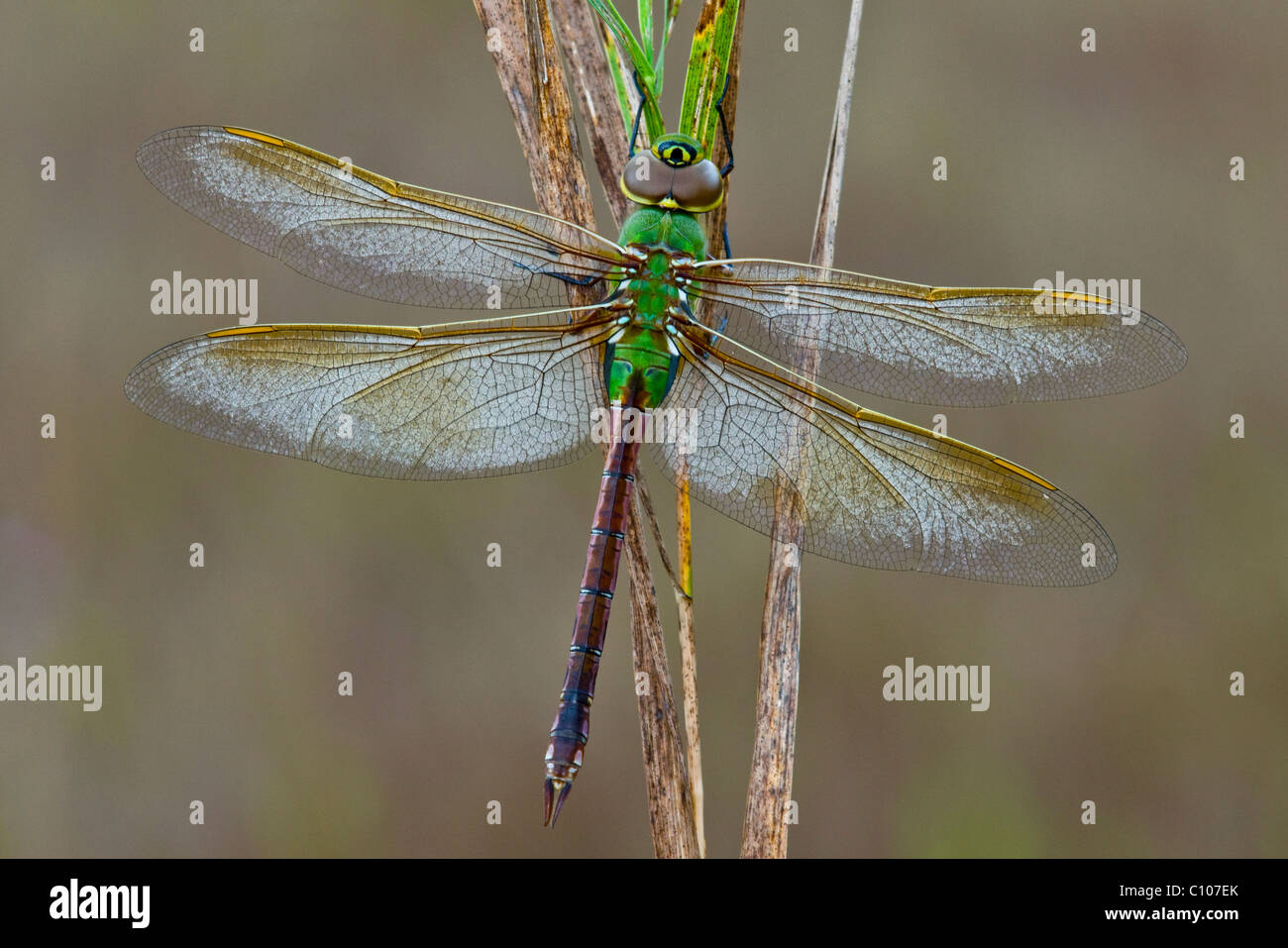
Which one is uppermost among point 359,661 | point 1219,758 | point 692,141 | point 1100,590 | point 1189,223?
point 1189,223

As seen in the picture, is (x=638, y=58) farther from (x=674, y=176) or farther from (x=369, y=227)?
(x=369, y=227)

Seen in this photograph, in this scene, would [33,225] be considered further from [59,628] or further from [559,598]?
[559,598]

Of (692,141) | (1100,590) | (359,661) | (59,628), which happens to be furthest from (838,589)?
(59,628)

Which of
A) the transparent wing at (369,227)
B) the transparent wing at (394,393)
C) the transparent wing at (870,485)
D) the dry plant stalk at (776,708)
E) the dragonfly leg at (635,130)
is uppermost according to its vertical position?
the dragonfly leg at (635,130)

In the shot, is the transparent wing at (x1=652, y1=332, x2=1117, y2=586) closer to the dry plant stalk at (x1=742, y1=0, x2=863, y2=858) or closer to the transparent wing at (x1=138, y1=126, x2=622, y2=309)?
the dry plant stalk at (x1=742, y1=0, x2=863, y2=858)

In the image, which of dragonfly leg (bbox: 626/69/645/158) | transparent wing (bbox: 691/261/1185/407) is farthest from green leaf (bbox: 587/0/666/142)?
transparent wing (bbox: 691/261/1185/407)

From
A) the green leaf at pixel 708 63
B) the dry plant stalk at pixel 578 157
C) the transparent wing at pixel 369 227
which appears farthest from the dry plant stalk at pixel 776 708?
the transparent wing at pixel 369 227

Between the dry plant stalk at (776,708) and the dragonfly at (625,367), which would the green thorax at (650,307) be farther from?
the dry plant stalk at (776,708)
